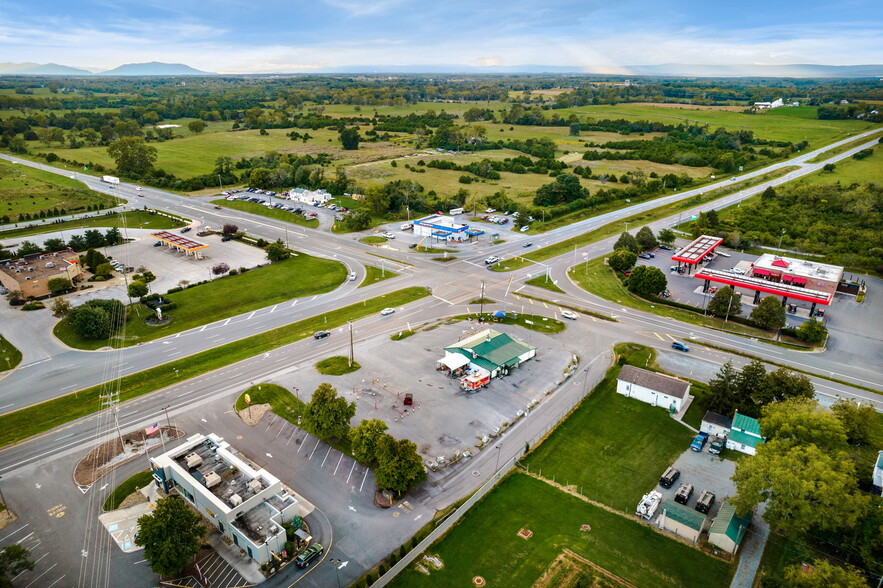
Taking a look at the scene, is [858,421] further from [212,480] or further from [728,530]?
[212,480]

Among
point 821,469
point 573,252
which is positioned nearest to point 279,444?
point 821,469

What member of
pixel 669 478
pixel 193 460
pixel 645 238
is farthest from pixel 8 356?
pixel 645 238

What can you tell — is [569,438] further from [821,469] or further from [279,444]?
[279,444]

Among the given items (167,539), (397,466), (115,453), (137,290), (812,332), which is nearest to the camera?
(167,539)

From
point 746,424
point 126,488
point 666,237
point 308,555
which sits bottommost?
point 126,488

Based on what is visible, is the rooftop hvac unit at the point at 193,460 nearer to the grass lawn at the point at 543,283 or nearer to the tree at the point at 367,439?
the tree at the point at 367,439

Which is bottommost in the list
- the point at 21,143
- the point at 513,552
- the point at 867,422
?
the point at 513,552
